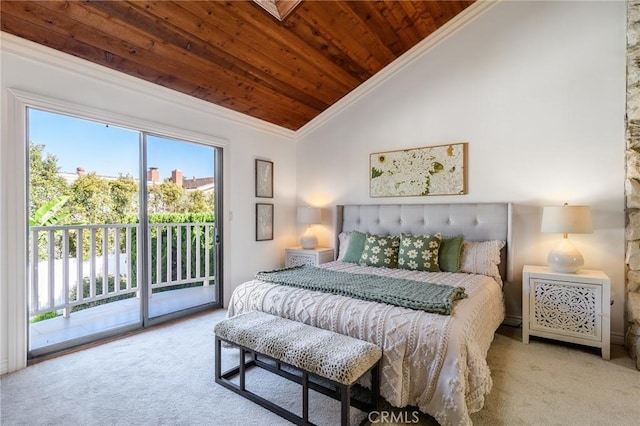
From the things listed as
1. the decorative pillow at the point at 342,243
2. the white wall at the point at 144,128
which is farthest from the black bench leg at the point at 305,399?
the white wall at the point at 144,128

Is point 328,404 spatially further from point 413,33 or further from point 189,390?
point 413,33

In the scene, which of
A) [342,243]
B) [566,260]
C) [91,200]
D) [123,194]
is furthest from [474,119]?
[91,200]

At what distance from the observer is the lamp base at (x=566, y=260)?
2.64 meters

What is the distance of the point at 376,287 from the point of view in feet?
7.57

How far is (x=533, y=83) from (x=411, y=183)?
1554 mm

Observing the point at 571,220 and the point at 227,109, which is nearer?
the point at 571,220

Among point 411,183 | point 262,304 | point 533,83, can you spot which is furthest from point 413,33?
point 262,304

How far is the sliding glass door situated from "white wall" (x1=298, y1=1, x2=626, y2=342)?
2.60 metres

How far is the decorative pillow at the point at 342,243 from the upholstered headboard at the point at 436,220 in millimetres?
121

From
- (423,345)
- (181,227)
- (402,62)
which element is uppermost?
(402,62)

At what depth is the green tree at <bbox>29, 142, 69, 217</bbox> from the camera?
8.84 ft

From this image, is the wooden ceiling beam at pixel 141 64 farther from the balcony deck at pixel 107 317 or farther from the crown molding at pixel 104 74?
the balcony deck at pixel 107 317

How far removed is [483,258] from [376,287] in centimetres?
132

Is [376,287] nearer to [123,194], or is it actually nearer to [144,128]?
[144,128]
